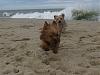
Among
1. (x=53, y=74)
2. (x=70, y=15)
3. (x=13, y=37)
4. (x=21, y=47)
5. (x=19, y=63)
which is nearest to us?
(x=53, y=74)

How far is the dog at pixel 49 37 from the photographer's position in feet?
18.7

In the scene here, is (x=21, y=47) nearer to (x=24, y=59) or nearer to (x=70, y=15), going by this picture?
(x=24, y=59)

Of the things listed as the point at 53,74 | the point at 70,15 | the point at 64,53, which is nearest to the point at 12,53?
the point at 64,53

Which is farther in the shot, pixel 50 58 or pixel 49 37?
pixel 49 37

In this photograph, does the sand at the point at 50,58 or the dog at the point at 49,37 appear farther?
the dog at the point at 49,37

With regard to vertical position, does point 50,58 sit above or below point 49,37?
below

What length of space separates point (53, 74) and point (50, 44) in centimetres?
127

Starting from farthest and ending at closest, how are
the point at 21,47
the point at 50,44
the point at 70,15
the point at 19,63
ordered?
the point at 70,15
the point at 21,47
the point at 50,44
the point at 19,63

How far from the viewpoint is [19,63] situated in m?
5.11

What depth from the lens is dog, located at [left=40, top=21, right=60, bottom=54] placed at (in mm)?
5688

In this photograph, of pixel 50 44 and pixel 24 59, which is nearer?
pixel 24 59

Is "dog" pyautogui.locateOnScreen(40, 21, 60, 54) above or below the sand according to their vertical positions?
above

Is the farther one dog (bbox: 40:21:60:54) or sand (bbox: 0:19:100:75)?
dog (bbox: 40:21:60:54)

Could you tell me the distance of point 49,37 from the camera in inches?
224
